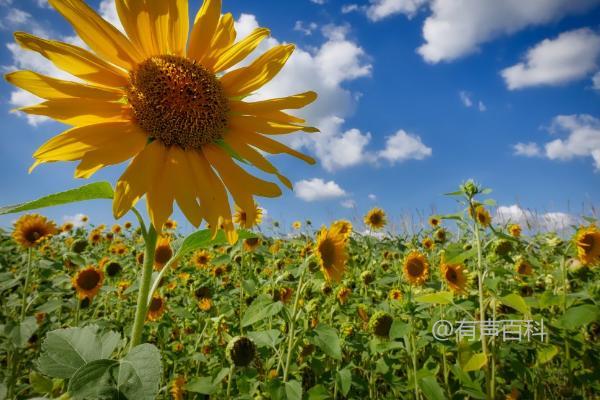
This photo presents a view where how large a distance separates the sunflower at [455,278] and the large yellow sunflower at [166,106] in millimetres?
2196

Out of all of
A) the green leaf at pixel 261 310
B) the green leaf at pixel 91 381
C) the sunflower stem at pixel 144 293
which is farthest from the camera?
the green leaf at pixel 261 310

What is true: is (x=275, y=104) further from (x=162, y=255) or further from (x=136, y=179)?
(x=162, y=255)

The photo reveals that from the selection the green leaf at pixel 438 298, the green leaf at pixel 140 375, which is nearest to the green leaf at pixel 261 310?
the green leaf at pixel 438 298

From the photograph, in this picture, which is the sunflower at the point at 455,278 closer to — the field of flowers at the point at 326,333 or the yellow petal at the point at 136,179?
the field of flowers at the point at 326,333

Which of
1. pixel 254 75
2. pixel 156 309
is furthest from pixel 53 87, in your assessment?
pixel 156 309

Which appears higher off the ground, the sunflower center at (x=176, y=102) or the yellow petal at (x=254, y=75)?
the yellow petal at (x=254, y=75)

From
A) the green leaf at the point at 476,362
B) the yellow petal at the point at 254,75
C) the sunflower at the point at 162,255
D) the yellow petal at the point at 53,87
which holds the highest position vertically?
the yellow petal at the point at 254,75

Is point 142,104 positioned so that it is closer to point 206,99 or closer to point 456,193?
point 206,99

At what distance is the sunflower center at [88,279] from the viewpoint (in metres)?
2.92

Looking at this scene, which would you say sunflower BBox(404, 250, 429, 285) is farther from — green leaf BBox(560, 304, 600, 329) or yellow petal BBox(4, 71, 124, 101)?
yellow petal BBox(4, 71, 124, 101)

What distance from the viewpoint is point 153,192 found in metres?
0.97

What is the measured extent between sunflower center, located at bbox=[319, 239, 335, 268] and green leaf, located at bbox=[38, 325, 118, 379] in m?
1.56

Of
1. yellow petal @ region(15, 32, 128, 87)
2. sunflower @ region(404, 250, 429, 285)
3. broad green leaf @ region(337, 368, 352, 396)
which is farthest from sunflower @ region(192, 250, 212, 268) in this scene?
yellow petal @ region(15, 32, 128, 87)

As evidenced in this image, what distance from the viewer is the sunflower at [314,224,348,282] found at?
2.41 m
